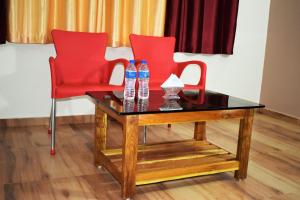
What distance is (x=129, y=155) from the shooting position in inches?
67.7

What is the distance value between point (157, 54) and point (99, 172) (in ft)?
4.45

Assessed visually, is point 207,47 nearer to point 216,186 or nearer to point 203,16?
point 203,16

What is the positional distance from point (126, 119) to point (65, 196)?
1.76 ft

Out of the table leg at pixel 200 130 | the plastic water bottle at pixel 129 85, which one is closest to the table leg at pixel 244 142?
the table leg at pixel 200 130

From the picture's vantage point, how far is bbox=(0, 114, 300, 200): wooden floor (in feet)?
6.07

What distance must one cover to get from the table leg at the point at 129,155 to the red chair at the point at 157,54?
1256 mm

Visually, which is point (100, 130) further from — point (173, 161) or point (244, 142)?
point (244, 142)

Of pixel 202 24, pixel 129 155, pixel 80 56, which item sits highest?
pixel 202 24

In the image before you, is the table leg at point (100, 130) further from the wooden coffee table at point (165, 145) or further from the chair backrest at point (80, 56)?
the chair backrest at point (80, 56)

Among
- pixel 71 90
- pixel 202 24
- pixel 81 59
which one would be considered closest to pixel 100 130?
pixel 71 90

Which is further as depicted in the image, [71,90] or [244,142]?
[71,90]

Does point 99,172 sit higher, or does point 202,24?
point 202,24

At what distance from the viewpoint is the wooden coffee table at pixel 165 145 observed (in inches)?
67.8

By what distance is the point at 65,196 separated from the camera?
178 centimetres
